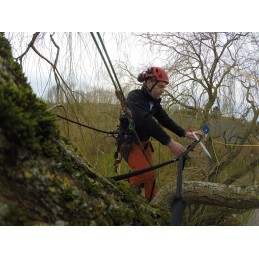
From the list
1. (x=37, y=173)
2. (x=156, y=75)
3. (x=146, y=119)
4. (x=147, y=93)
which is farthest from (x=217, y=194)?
(x=156, y=75)

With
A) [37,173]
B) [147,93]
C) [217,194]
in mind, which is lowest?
[217,194]

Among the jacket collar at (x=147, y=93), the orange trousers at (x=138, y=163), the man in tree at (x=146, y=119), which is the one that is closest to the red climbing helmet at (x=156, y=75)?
the man in tree at (x=146, y=119)

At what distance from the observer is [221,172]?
339 centimetres

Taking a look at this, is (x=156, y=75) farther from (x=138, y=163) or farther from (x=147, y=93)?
(x=138, y=163)

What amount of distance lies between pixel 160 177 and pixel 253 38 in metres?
2.19

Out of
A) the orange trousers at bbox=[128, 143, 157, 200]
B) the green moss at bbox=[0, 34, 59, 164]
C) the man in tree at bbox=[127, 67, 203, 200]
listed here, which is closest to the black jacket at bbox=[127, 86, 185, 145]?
the man in tree at bbox=[127, 67, 203, 200]

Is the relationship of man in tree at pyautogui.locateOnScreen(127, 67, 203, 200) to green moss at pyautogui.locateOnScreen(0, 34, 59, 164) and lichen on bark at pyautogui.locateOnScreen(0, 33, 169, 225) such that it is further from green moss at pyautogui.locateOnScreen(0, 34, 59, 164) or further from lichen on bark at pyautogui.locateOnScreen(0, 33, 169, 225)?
green moss at pyautogui.locateOnScreen(0, 34, 59, 164)

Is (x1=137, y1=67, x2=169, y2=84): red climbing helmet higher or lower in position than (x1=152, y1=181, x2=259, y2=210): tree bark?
higher

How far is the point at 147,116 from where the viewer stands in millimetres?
2426

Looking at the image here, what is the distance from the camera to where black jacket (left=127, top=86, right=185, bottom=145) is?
241 cm

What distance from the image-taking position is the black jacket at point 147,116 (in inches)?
94.9

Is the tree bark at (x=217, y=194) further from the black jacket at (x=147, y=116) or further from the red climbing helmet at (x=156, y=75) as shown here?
the red climbing helmet at (x=156, y=75)

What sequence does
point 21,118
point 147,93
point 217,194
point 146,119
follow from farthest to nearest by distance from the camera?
point 147,93, point 146,119, point 217,194, point 21,118

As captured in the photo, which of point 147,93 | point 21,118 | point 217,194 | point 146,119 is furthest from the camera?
point 147,93
